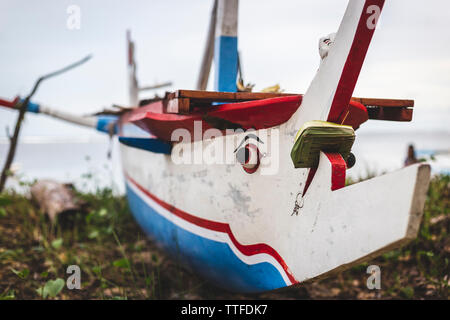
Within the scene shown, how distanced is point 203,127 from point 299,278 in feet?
2.75

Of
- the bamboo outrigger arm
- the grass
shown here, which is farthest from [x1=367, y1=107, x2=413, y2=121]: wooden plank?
the bamboo outrigger arm

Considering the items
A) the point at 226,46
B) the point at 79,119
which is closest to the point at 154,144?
the point at 226,46

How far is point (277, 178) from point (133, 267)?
1672 millimetres

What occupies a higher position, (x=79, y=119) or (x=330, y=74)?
(x=79, y=119)

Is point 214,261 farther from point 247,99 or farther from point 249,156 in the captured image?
point 247,99

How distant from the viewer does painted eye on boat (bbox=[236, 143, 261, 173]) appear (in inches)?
56.8

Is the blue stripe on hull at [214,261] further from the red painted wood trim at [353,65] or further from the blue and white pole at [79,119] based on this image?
the blue and white pole at [79,119]

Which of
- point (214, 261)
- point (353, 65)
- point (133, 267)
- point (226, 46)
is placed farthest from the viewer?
point (133, 267)

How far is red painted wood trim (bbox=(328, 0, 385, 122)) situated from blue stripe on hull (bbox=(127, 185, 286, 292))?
2.37 ft

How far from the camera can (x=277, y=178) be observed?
1403 mm

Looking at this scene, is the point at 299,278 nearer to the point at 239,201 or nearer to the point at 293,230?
the point at 293,230

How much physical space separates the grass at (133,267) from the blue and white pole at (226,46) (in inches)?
47.2

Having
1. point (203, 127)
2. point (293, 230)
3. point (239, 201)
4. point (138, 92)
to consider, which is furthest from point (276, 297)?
point (138, 92)

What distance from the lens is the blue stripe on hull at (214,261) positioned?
5.07 ft
